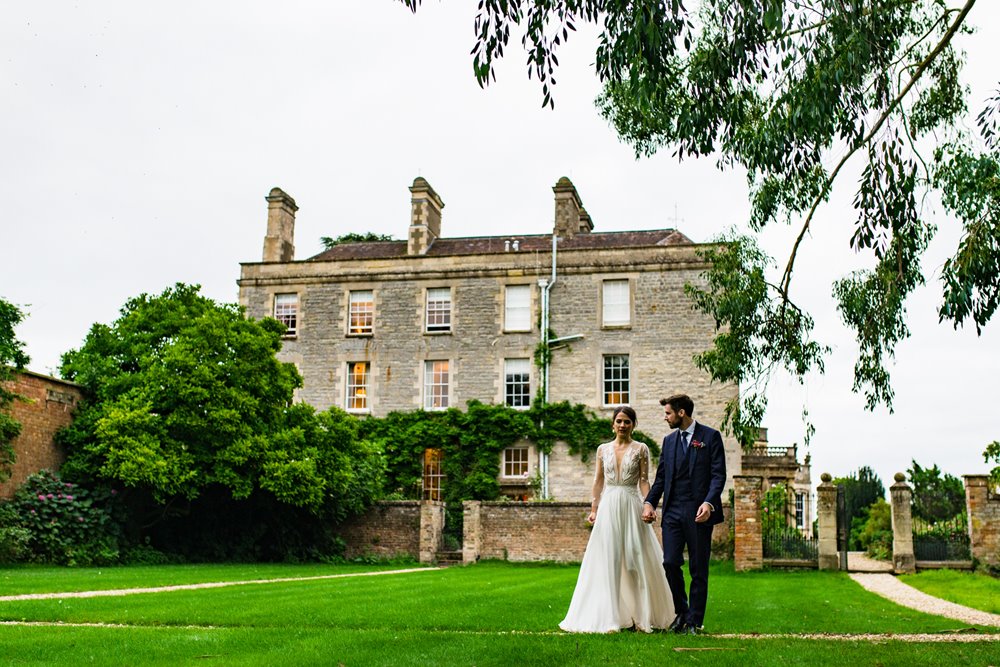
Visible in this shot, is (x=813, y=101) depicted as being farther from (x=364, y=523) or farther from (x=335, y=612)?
(x=364, y=523)

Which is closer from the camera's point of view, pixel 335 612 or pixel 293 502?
pixel 335 612

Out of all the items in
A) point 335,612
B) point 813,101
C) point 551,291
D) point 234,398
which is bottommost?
point 335,612

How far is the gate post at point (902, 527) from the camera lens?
22.6 m

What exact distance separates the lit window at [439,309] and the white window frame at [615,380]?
5.61 m

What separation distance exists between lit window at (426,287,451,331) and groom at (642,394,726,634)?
88.0 ft

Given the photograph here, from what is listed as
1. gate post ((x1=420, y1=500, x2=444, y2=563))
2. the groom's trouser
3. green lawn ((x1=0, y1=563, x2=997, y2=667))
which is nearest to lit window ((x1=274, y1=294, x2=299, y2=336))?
gate post ((x1=420, y1=500, x2=444, y2=563))

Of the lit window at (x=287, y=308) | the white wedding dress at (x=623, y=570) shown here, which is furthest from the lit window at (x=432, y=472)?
the white wedding dress at (x=623, y=570)

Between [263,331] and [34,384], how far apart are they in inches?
206

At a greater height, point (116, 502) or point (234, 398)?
point (234, 398)

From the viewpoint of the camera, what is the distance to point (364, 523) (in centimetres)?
2753

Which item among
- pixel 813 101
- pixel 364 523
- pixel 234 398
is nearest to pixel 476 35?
pixel 813 101

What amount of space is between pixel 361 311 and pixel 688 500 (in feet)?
93.5

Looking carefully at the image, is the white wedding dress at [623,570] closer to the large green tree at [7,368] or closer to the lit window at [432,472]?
the large green tree at [7,368]

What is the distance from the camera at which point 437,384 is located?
35344mm
